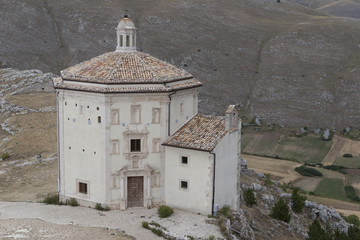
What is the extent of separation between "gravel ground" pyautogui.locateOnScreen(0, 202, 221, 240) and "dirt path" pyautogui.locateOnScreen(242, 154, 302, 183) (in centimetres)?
3867

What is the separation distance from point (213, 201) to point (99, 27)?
108959mm

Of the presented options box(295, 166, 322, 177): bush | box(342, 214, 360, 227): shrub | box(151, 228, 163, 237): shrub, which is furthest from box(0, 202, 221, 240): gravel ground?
box(295, 166, 322, 177): bush

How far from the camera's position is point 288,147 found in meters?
92.9

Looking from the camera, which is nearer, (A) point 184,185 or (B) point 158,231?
(B) point 158,231

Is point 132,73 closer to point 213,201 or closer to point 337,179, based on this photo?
point 213,201

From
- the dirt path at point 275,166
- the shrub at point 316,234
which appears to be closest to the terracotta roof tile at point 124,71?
the shrub at point 316,234

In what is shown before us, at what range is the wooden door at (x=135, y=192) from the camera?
39656 mm

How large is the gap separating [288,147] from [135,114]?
195 ft

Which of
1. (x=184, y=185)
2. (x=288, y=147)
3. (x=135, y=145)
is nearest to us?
(x=135, y=145)

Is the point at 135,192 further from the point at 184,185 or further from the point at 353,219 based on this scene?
the point at 353,219

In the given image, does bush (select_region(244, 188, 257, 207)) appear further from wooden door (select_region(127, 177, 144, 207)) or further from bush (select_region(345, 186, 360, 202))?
bush (select_region(345, 186, 360, 202))

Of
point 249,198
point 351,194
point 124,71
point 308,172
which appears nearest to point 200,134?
point 124,71

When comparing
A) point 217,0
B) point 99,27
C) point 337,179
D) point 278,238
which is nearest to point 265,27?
point 217,0

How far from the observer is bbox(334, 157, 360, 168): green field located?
83125 millimetres
